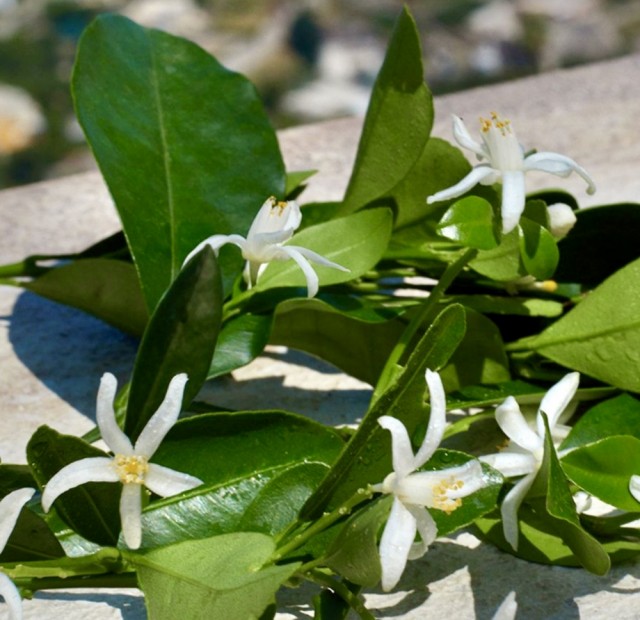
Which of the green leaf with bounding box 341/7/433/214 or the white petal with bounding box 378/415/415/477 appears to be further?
the green leaf with bounding box 341/7/433/214

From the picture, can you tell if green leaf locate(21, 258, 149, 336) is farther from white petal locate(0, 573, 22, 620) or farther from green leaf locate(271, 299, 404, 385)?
white petal locate(0, 573, 22, 620)

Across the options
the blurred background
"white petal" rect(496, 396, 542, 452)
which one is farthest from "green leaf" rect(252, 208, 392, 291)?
the blurred background

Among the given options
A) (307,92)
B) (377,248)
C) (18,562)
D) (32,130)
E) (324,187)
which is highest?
(307,92)

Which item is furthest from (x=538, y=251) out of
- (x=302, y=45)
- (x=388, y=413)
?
(x=302, y=45)

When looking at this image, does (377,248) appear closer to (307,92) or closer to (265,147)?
(265,147)

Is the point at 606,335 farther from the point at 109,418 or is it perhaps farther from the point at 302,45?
the point at 302,45

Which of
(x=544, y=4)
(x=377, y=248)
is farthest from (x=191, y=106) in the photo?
(x=544, y=4)
